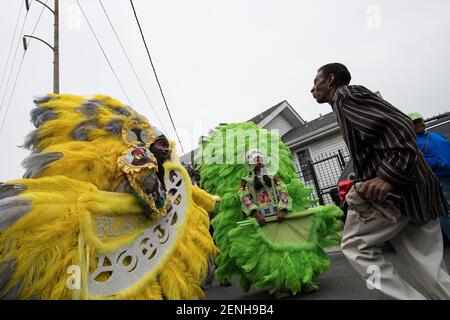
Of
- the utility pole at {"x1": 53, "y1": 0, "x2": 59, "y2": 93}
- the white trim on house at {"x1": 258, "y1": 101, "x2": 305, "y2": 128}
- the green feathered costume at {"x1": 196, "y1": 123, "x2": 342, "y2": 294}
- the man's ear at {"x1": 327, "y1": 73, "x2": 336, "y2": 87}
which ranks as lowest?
the green feathered costume at {"x1": 196, "y1": 123, "x2": 342, "y2": 294}

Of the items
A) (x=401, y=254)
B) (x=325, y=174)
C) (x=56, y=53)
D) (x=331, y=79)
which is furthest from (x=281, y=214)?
(x=325, y=174)

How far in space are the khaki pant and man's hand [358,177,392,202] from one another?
14 cm

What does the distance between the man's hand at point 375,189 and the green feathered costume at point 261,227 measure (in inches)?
55.9

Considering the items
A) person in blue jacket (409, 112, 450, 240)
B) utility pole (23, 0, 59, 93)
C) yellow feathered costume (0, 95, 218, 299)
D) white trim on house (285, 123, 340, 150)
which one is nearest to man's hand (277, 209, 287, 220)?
yellow feathered costume (0, 95, 218, 299)

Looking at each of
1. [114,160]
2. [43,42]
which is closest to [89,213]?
[114,160]

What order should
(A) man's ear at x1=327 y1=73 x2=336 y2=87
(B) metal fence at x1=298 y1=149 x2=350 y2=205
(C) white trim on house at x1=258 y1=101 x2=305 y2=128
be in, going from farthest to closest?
(C) white trim on house at x1=258 y1=101 x2=305 y2=128, (B) metal fence at x1=298 y1=149 x2=350 y2=205, (A) man's ear at x1=327 y1=73 x2=336 y2=87

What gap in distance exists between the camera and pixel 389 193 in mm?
1535

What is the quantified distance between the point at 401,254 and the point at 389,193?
1.43 ft

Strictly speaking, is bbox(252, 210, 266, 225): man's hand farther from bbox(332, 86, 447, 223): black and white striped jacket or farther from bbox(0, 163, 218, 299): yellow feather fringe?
bbox(332, 86, 447, 223): black and white striped jacket

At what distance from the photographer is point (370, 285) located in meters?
1.60

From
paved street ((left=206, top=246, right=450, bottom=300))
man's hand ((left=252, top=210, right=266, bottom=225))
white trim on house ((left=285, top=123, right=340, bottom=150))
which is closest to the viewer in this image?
paved street ((left=206, top=246, right=450, bottom=300))

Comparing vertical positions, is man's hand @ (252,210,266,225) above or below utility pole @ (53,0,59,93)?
below

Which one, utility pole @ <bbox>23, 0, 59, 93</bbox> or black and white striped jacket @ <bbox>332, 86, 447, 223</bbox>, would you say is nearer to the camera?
black and white striped jacket @ <bbox>332, 86, 447, 223</bbox>

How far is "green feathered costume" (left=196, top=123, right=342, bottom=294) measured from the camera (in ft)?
9.23
